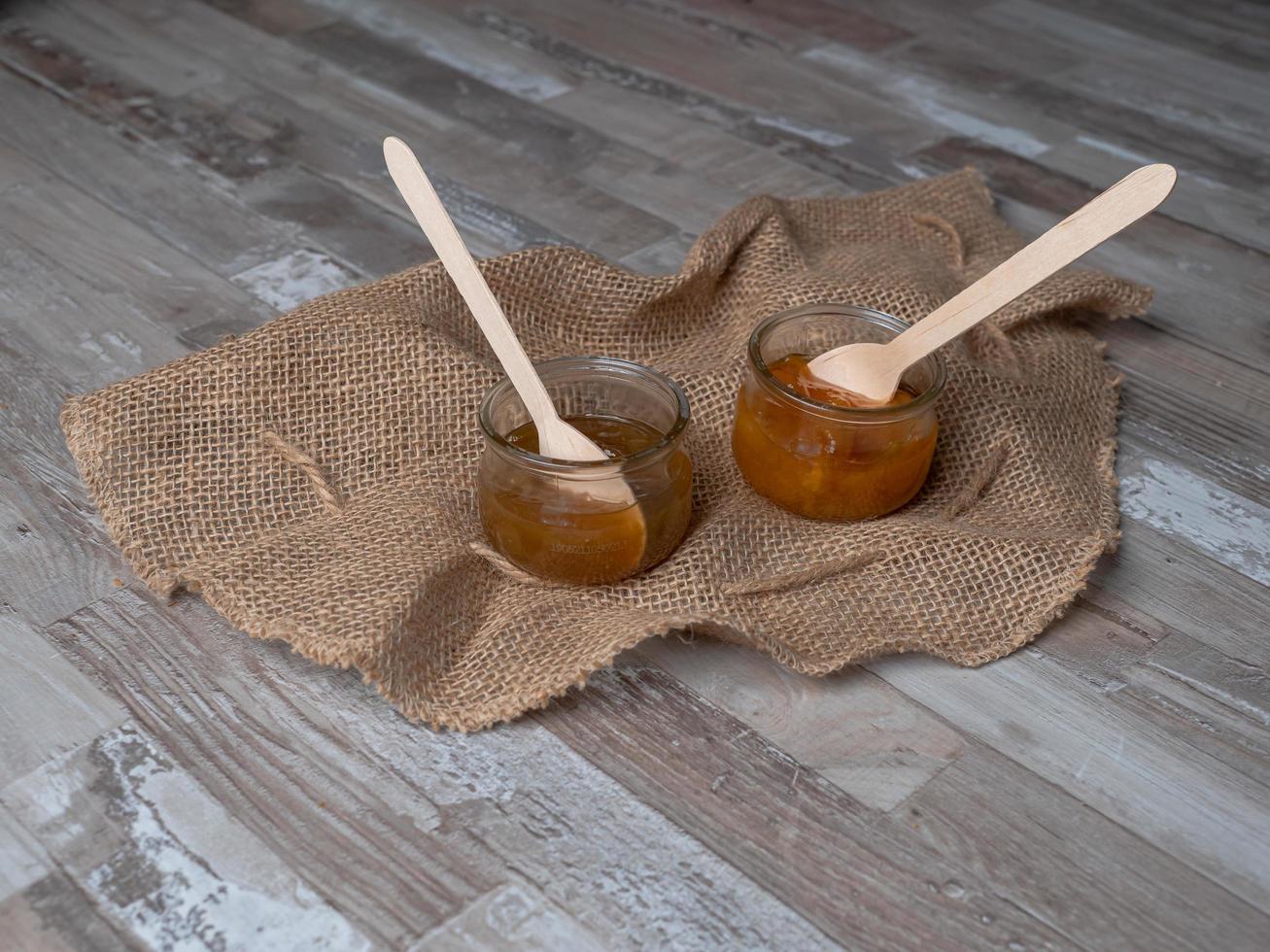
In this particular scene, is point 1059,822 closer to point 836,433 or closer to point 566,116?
point 836,433

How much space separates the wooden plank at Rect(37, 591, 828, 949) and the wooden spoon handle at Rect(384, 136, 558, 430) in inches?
8.6

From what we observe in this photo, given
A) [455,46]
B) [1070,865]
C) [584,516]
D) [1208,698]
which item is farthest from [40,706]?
[455,46]

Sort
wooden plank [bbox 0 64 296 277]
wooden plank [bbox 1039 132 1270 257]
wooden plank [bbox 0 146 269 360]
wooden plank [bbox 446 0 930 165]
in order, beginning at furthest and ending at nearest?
wooden plank [bbox 446 0 930 165] < wooden plank [bbox 1039 132 1270 257] < wooden plank [bbox 0 64 296 277] < wooden plank [bbox 0 146 269 360]

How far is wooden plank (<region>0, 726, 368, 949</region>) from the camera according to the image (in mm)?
708

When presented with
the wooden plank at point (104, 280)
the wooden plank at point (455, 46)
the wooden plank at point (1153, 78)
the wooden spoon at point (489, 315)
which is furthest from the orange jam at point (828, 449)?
the wooden plank at point (1153, 78)

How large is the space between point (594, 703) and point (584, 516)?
116mm

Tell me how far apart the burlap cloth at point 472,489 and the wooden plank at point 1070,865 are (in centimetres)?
10

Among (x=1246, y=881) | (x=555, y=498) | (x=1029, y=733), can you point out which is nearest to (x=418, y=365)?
(x=555, y=498)

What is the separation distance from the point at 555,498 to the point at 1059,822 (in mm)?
350

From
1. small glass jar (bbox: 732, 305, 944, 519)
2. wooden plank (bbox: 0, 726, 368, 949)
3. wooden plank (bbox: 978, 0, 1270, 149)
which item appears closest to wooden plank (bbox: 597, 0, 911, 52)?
wooden plank (bbox: 978, 0, 1270, 149)

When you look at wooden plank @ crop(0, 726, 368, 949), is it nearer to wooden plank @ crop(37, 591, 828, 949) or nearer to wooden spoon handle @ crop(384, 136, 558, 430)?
wooden plank @ crop(37, 591, 828, 949)

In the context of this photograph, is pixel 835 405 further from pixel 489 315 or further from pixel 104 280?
pixel 104 280

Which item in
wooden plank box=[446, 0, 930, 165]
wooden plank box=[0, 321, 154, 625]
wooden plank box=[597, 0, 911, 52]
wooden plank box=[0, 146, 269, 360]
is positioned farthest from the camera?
wooden plank box=[597, 0, 911, 52]

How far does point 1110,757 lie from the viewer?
83cm
